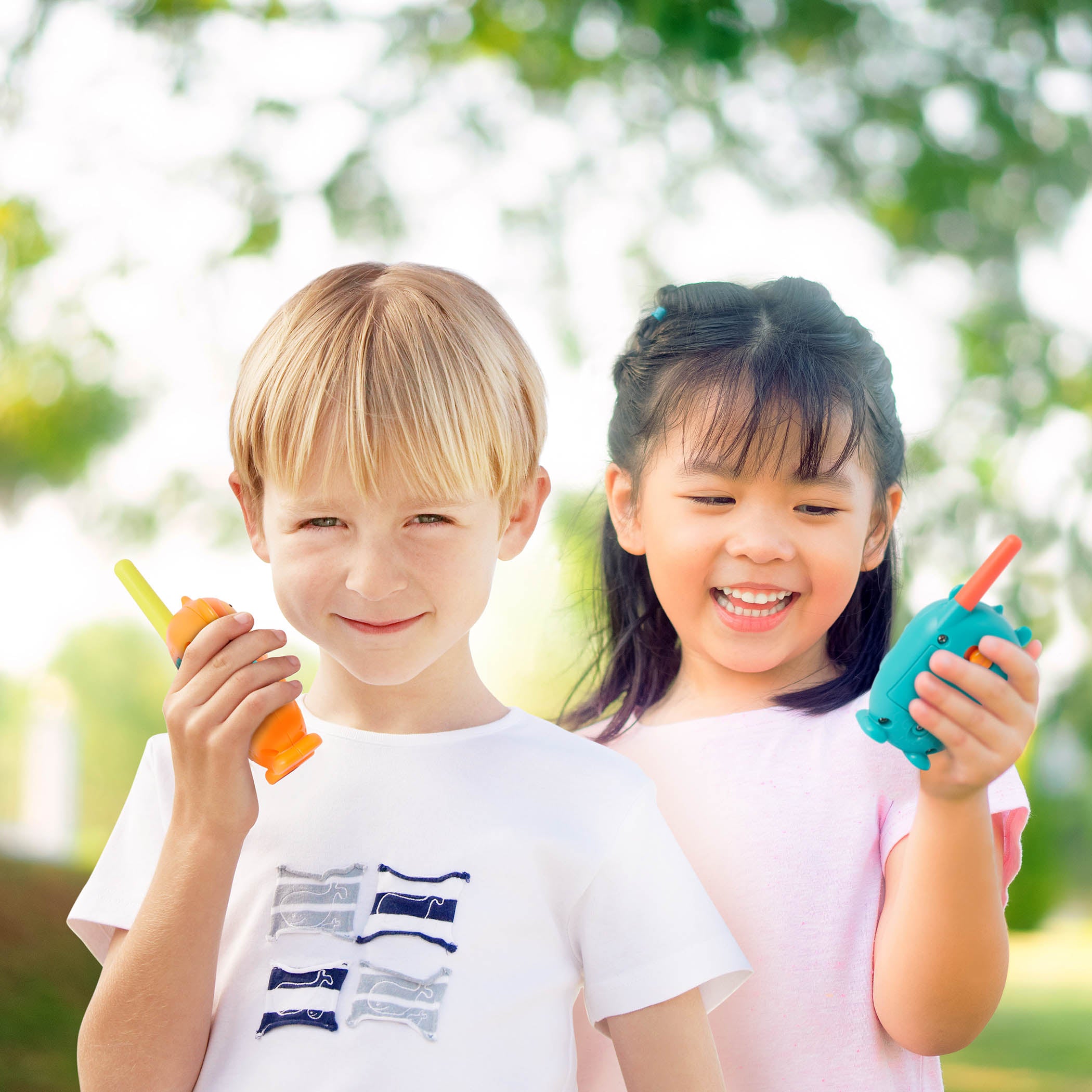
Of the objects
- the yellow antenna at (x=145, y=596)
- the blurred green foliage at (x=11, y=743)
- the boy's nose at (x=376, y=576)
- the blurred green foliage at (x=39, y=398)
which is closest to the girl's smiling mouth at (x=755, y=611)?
the boy's nose at (x=376, y=576)

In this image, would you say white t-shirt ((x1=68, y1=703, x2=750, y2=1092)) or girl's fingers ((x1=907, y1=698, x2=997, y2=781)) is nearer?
girl's fingers ((x1=907, y1=698, x2=997, y2=781))

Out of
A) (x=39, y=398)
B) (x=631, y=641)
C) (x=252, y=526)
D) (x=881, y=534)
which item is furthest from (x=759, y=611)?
(x=39, y=398)

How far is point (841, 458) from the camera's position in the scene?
1.58m

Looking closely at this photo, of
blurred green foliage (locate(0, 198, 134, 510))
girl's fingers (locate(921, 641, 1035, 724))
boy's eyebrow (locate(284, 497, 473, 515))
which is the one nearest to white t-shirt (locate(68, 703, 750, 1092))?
boy's eyebrow (locate(284, 497, 473, 515))

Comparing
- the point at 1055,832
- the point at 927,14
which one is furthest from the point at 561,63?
the point at 1055,832

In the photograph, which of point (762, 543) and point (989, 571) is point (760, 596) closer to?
point (762, 543)

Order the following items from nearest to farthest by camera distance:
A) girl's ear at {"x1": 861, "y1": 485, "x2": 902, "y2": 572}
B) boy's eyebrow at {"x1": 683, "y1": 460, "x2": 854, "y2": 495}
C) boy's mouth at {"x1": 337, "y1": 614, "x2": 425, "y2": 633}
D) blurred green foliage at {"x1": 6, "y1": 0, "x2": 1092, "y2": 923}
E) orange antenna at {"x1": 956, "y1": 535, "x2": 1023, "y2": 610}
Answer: orange antenna at {"x1": 956, "y1": 535, "x2": 1023, "y2": 610} → boy's mouth at {"x1": 337, "y1": 614, "x2": 425, "y2": 633} → boy's eyebrow at {"x1": 683, "y1": 460, "x2": 854, "y2": 495} → girl's ear at {"x1": 861, "y1": 485, "x2": 902, "y2": 572} → blurred green foliage at {"x1": 6, "y1": 0, "x2": 1092, "y2": 923}

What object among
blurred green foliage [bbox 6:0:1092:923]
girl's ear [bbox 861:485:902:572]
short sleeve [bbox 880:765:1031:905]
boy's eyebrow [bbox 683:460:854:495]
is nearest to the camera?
short sleeve [bbox 880:765:1031:905]

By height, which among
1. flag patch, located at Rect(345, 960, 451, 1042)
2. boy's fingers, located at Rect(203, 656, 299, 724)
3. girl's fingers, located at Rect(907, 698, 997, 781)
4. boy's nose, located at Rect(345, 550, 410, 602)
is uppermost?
boy's nose, located at Rect(345, 550, 410, 602)

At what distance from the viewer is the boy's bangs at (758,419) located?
1.56 m

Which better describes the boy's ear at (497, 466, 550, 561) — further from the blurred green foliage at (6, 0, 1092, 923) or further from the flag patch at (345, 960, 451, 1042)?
the blurred green foliage at (6, 0, 1092, 923)

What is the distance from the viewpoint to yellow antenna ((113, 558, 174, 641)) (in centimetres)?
132

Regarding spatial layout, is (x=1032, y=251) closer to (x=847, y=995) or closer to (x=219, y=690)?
(x=847, y=995)

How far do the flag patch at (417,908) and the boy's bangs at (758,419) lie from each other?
0.64m
